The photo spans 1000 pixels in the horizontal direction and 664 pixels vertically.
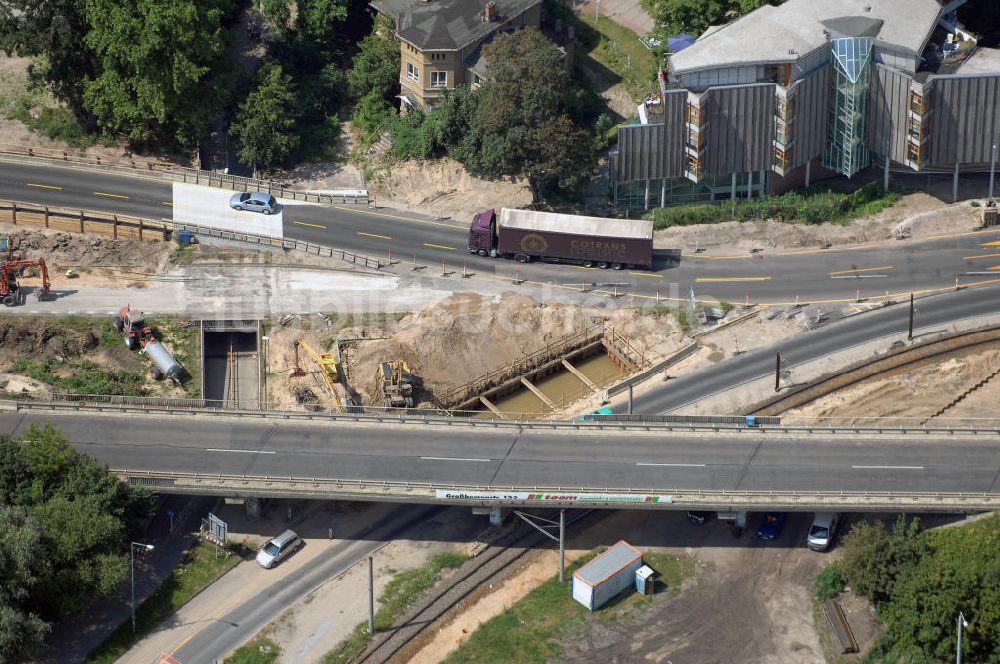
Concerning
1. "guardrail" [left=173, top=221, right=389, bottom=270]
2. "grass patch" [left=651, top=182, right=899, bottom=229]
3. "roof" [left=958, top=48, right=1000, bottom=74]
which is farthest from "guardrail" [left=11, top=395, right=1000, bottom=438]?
"roof" [left=958, top=48, right=1000, bottom=74]

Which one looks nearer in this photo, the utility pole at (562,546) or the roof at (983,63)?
the utility pole at (562,546)

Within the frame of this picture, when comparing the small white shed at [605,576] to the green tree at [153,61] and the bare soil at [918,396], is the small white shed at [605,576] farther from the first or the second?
the green tree at [153,61]

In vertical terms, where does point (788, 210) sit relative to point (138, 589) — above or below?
above

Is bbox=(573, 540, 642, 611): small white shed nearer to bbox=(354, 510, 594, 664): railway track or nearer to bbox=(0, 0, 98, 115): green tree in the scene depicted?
bbox=(354, 510, 594, 664): railway track

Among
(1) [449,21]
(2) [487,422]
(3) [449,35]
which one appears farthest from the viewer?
(1) [449,21]

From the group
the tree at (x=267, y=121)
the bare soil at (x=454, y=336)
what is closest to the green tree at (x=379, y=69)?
the tree at (x=267, y=121)

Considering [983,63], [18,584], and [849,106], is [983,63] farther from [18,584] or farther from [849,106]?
[18,584]

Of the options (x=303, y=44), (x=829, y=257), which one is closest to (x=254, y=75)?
(x=303, y=44)

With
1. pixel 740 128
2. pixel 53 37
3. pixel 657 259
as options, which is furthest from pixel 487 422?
pixel 53 37
